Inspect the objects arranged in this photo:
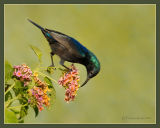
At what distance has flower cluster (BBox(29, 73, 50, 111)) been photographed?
339cm

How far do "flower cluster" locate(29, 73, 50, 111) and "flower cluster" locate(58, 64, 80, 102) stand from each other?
11.4 inches

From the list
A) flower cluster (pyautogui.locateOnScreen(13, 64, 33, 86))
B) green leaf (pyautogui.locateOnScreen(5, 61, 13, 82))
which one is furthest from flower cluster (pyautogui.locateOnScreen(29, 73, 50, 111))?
green leaf (pyautogui.locateOnScreen(5, 61, 13, 82))

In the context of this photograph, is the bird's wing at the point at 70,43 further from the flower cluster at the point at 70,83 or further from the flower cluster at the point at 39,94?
the flower cluster at the point at 39,94

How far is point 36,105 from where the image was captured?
138 inches

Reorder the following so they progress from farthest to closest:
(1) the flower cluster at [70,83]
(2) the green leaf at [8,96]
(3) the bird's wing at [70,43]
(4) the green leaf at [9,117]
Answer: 1. (3) the bird's wing at [70,43]
2. (1) the flower cluster at [70,83]
3. (2) the green leaf at [8,96]
4. (4) the green leaf at [9,117]

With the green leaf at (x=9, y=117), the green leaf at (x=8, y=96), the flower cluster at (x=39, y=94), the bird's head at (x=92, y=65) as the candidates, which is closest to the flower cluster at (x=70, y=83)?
the flower cluster at (x=39, y=94)

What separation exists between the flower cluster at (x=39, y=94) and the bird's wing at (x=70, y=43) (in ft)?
4.24

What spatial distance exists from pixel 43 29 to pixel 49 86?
136cm

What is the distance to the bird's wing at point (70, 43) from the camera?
184 inches

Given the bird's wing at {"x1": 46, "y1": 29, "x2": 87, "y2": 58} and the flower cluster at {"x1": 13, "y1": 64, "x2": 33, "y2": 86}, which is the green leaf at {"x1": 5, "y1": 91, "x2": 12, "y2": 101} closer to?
the flower cluster at {"x1": 13, "y1": 64, "x2": 33, "y2": 86}

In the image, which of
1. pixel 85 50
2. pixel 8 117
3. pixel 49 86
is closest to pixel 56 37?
pixel 85 50

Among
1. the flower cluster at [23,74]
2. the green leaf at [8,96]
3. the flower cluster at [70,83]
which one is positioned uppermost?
the flower cluster at [23,74]

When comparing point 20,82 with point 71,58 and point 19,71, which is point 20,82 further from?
point 71,58

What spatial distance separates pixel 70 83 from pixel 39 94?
529 millimetres
